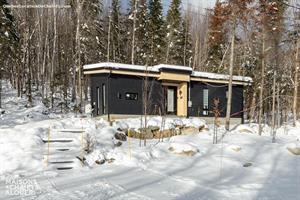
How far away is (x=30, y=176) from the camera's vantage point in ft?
32.9

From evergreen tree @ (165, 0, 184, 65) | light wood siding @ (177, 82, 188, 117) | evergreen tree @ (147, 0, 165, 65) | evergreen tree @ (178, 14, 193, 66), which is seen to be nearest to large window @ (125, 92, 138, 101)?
light wood siding @ (177, 82, 188, 117)

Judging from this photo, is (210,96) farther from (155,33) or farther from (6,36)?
(6,36)

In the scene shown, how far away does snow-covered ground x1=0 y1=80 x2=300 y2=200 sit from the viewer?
8547 millimetres

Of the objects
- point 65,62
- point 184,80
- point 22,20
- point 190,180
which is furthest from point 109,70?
point 65,62

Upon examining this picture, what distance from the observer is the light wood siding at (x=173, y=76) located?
20062mm

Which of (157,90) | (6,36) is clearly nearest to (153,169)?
(157,90)

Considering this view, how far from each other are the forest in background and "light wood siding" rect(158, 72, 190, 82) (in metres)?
3.32

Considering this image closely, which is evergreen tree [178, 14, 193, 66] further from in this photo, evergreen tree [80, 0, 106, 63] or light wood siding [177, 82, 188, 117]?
light wood siding [177, 82, 188, 117]

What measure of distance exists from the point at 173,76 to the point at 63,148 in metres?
9.14

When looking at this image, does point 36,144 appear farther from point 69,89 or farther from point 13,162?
point 69,89

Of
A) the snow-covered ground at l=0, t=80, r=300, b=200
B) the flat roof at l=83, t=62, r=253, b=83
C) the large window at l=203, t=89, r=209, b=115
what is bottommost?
the snow-covered ground at l=0, t=80, r=300, b=200

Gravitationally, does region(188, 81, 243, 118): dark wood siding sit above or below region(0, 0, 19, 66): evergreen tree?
below

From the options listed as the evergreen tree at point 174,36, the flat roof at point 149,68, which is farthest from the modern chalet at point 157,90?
the evergreen tree at point 174,36

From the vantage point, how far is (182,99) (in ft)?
72.0
